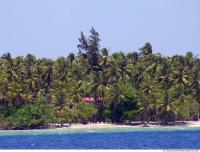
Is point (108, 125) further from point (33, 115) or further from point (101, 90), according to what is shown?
point (33, 115)

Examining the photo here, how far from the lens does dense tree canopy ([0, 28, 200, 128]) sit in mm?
114500

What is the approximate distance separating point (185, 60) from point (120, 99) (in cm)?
1726

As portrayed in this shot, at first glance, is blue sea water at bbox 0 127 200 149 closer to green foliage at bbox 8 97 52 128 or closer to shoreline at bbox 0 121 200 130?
green foliage at bbox 8 97 52 128

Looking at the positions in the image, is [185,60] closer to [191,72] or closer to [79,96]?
[191,72]

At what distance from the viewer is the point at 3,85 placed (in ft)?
378

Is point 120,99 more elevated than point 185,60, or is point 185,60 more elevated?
point 185,60

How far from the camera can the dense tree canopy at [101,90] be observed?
114500 millimetres

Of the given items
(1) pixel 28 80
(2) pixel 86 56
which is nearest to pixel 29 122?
(1) pixel 28 80

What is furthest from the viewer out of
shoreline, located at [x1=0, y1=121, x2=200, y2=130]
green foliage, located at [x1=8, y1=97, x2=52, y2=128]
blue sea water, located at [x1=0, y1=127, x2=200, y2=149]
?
shoreline, located at [x1=0, y1=121, x2=200, y2=130]

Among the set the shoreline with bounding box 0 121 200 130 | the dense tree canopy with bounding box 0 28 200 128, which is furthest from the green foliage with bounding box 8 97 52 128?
the shoreline with bounding box 0 121 200 130

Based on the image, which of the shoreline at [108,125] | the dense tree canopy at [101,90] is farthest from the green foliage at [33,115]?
the shoreline at [108,125]

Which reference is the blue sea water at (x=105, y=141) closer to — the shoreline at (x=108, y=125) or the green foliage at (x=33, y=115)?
the green foliage at (x=33, y=115)

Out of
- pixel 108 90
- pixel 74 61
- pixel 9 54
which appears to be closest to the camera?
pixel 108 90

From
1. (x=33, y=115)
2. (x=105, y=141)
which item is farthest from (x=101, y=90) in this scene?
(x=105, y=141)
